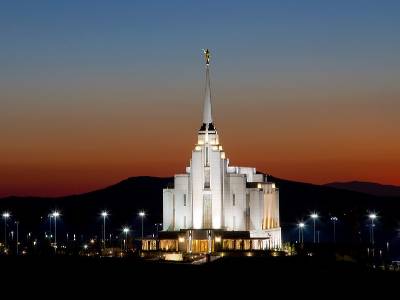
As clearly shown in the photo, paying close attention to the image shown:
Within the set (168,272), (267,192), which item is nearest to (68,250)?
(267,192)

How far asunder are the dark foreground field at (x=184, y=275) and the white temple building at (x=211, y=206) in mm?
21243

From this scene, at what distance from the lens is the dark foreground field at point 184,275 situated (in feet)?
286

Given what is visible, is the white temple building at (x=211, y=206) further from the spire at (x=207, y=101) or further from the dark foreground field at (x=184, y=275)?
the dark foreground field at (x=184, y=275)

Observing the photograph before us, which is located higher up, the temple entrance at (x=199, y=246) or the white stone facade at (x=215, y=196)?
the white stone facade at (x=215, y=196)

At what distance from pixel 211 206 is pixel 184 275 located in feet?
144

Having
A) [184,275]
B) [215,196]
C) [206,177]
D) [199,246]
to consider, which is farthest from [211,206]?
[184,275]

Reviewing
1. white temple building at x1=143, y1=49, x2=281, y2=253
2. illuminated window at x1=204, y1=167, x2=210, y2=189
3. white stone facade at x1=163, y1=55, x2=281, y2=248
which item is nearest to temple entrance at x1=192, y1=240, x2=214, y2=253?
white temple building at x1=143, y1=49, x2=281, y2=253

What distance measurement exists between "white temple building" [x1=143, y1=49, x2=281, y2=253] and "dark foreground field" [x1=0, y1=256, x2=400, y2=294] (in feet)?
69.7

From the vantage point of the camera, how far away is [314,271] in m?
103

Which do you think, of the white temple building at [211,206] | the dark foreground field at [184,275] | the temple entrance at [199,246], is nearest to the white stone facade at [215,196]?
the white temple building at [211,206]

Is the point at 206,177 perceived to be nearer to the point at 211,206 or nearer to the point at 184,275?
the point at 211,206

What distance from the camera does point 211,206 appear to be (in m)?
139

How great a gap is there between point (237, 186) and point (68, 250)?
2203 cm

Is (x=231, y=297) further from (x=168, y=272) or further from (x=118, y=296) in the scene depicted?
(x=168, y=272)
